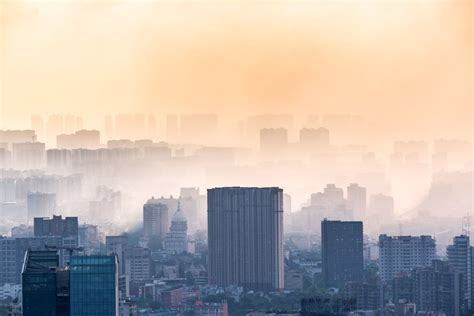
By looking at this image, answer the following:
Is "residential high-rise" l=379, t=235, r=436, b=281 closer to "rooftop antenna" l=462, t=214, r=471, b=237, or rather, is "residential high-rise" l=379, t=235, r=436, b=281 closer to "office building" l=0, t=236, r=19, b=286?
"rooftop antenna" l=462, t=214, r=471, b=237

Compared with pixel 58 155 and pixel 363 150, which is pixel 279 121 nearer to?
pixel 363 150

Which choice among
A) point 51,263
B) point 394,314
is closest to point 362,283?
point 394,314

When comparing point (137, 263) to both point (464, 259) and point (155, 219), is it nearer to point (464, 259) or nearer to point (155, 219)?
point (155, 219)

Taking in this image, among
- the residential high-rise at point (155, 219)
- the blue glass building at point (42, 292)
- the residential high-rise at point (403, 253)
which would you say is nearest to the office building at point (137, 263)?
the residential high-rise at point (155, 219)

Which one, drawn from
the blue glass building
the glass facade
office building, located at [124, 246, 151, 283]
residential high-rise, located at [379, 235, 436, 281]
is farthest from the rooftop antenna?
the glass facade

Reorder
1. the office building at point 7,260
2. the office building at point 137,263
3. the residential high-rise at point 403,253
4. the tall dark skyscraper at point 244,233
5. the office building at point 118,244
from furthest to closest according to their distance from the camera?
the tall dark skyscraper at point 244,233, the residential high-rise at point 403,253, the office building at point 118,244, the office building at point 137,263, the office building at point 7,260

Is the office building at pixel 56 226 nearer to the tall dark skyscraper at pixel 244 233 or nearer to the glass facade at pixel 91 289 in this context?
the tall dark skyscraper at pixel 244 233
